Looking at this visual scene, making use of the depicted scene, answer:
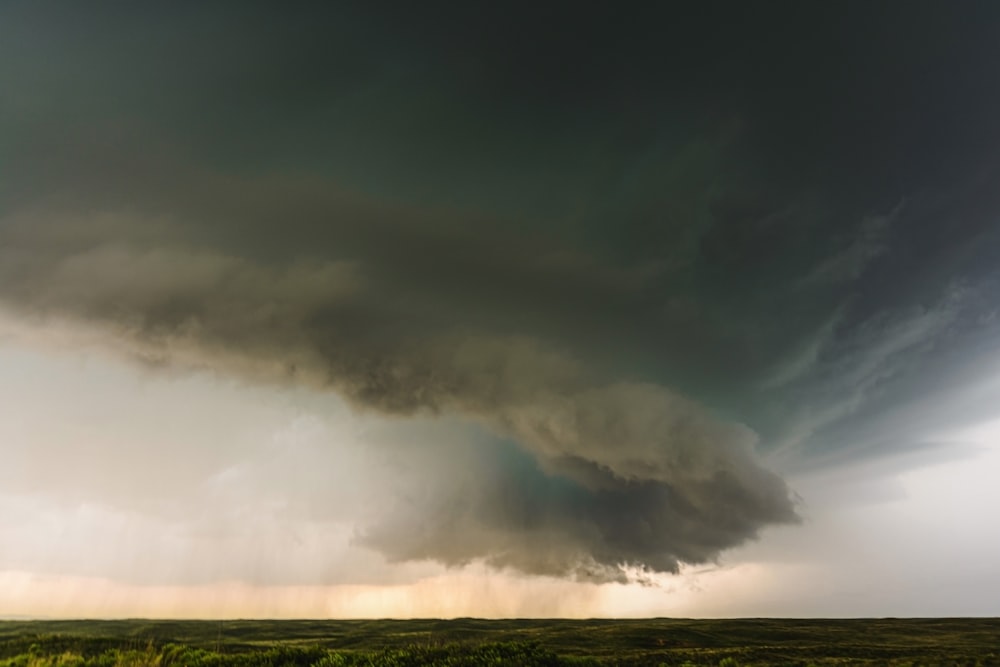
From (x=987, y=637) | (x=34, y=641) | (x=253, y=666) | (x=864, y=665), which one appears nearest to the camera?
(x=253, y=666)

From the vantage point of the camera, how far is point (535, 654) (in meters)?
38.0

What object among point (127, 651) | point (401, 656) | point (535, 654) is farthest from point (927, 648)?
point (127, 651)

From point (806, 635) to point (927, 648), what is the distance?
5828 cm

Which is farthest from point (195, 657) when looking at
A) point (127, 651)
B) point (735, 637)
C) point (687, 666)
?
point (735, 637)

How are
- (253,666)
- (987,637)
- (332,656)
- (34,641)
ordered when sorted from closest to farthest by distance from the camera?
(253,666)
(332,656)
(34,641)
(987,637)

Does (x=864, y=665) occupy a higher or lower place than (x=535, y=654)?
lower

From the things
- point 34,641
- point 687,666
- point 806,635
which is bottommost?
point 806,635

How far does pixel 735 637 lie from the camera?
500 ft

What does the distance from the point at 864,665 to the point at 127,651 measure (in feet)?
262

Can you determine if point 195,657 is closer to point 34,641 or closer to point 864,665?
point 34,641

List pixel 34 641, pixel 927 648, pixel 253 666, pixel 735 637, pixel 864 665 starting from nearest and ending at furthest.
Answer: pixel 253 666 < pixel 34 641 < pixel 864 665 < pixel 927 648 < pixel 735 637

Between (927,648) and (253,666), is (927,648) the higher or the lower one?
the lower one

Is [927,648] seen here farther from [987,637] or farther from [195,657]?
[195,657]

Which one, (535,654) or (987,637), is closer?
(535,654)
